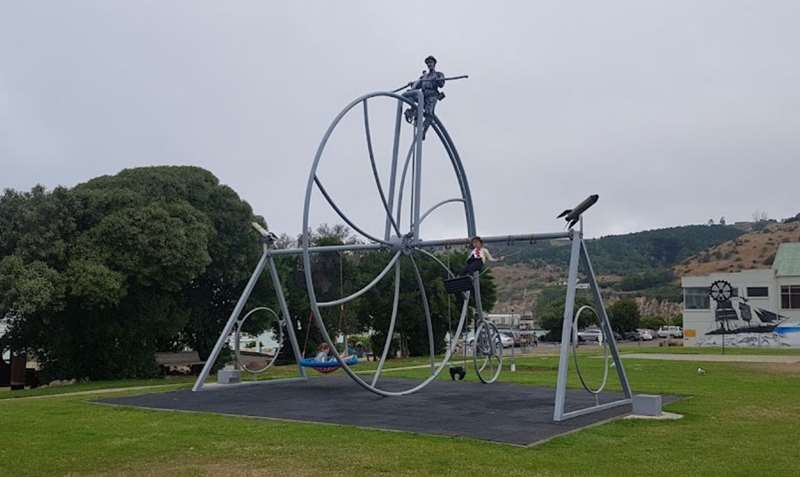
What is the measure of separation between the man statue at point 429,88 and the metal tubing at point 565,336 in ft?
15.2

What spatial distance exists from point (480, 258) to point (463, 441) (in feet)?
17.8

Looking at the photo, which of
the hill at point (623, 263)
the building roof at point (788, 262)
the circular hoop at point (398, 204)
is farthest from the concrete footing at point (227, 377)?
the hill at point (623, 263)

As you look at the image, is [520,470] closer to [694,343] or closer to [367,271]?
[367,271]

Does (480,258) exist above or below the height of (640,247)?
below

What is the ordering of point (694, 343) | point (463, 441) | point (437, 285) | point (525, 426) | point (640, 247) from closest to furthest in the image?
point (463, 441), point (525, 426), point (437, 285), point (694, 343), point (640, 247)

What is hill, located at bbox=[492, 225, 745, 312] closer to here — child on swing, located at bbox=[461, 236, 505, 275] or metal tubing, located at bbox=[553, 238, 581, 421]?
child on swing, located at bbox=[461, 236, 505, 275]

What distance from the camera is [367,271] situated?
3822 centimetres

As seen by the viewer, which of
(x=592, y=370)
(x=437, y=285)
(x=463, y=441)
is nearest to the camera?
(x=463, y=441)

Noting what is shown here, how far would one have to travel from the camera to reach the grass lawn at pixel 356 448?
7.43 m

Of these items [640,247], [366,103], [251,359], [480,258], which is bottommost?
[251,359]

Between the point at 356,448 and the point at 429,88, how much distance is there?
8597 millimetres

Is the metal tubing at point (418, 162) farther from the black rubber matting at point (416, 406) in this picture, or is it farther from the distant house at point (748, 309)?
the distant house at point (748, 309)

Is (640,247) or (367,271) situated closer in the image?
(367,271)

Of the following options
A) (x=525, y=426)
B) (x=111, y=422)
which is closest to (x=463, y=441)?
(x=525, y=426)
